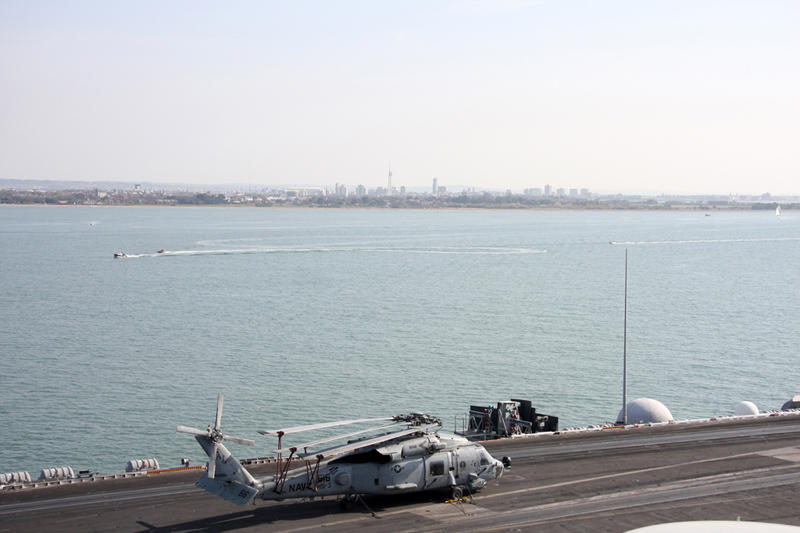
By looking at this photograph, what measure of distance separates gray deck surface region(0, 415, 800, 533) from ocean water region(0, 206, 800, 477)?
1371 centimetres

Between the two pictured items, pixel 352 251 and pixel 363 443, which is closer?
pixel 363 443

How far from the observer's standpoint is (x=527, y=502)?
25.5 meters

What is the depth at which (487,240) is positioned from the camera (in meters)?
187

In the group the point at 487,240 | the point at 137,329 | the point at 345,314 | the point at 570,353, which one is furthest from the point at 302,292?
the point at 487,240

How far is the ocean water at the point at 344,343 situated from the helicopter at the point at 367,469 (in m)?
17.9

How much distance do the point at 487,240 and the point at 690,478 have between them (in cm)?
16000

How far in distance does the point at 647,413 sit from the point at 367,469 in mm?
21470

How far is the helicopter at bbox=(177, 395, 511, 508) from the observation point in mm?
22344

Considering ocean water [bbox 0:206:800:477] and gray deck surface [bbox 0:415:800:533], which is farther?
ocean water [bbox 0:206:800:477]

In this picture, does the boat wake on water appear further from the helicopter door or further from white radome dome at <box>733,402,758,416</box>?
the helicopter door

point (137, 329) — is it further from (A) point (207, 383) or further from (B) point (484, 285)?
(B) point (484, 285)

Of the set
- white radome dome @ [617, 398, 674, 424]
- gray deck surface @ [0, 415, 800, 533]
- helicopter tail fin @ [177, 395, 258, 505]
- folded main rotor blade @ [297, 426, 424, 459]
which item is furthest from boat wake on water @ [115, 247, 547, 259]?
helicopter tail fin @ [177, 395, 258, 505]

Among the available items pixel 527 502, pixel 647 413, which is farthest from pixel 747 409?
pixel 527 502

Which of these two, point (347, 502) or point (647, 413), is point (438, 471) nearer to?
Answer: point (347, 502)
